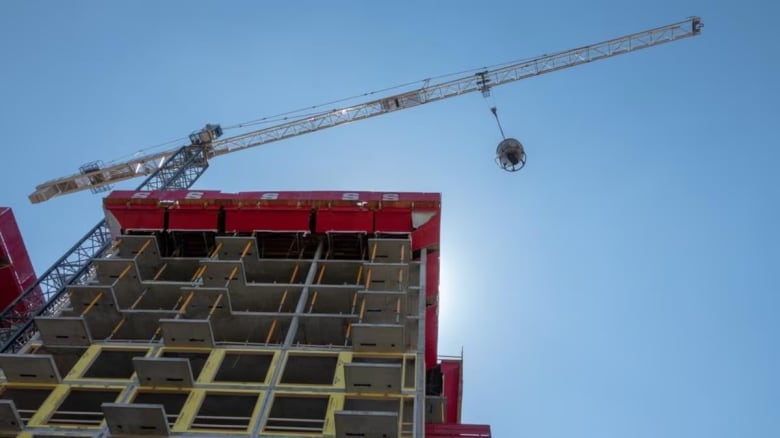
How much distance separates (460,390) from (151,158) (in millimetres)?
52371

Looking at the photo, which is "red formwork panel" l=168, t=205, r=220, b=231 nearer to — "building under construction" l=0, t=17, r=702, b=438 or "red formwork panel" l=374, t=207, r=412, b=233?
"building under construction" l=0, t=17, r=702, b=438

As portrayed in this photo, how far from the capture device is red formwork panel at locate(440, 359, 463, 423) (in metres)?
44.1

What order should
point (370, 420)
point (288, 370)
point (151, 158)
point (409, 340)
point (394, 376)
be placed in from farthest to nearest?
point (151, 158) → point (409, 340) → point (288, 370) → point (394, 376) → point (370, 420)

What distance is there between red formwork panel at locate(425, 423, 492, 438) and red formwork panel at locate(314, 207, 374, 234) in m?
11.6

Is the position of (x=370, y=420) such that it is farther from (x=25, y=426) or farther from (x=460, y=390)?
(x=460, y=390)

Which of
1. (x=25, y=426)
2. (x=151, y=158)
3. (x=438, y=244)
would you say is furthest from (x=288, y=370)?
(x=151, y=158)

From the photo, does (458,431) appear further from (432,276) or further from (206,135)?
(206,135)

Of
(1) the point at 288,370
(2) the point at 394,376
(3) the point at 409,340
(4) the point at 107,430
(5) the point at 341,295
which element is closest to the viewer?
(4) the point at 107,430

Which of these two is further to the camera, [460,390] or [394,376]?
[460,390]

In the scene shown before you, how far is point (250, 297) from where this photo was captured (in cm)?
3747

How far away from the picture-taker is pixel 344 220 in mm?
42594

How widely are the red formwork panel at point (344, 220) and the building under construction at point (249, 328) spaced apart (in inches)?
2.5

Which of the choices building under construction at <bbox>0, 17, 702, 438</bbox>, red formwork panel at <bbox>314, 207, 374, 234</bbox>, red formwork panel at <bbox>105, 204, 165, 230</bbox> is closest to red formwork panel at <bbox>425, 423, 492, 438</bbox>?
building under construction at <bbox>0, 17, 702, 438</bbox>

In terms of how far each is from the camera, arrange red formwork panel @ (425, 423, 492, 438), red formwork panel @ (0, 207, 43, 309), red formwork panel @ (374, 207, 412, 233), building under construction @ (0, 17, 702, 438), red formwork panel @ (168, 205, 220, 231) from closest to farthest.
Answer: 1. building under construction @ (0, 17, 702, 438)
2. red formwork panel @ (425, 423, 492, 438)
3. red formwork panel @ (374, 207, 412, 233)
4. red formwork panel @ (168, 205, 220, 231)
5. red formwork panel @ (0, 207, 43, 309)
